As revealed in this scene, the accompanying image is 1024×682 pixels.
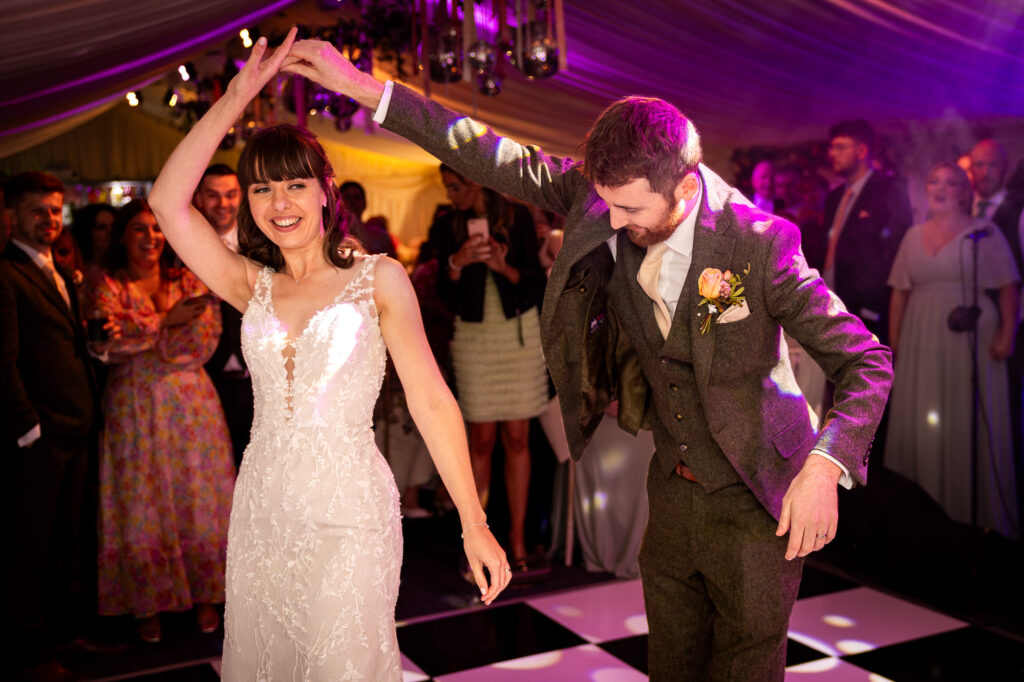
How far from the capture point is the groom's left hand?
1.53 metres

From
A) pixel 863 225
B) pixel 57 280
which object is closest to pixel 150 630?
pixel 57 280

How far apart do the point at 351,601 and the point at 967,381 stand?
134 inches

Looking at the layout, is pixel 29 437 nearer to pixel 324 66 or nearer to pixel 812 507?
pixel 324 66

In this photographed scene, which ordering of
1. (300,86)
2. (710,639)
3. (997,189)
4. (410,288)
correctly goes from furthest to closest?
(300,86), (997,189), (710,639), (410,288)

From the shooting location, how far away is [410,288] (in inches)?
74.2

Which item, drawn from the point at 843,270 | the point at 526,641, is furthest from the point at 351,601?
the point at 843,270

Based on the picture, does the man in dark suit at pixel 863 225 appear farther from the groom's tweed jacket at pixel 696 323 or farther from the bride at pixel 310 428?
→ the bride at pixel 310 428

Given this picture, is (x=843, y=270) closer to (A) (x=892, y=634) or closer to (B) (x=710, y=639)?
(A) (x=892, y=634)

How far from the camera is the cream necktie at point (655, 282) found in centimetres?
190

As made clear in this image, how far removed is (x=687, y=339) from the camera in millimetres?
1852

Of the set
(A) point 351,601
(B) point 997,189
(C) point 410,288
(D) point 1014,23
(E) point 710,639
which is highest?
(D) point 1014,23

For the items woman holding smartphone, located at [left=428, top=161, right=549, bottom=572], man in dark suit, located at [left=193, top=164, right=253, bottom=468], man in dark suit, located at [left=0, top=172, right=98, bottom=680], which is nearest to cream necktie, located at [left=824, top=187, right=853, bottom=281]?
woman holding smartphone, located at [left=428, top=161, right=549, bottom=572]

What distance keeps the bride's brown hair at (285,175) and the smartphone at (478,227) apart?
1.78 meters

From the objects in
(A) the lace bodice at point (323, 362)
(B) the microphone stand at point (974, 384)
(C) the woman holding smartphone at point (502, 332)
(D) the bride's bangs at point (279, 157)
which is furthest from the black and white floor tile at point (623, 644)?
(D) the bride's bangs at point (279, 157)
